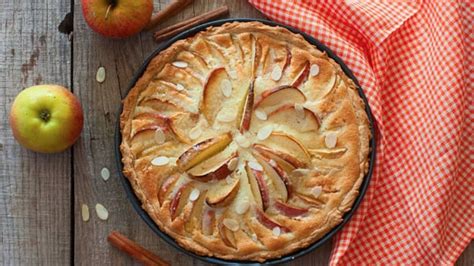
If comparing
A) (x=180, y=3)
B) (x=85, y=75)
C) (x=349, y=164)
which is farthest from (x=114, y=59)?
(x=349, y=164)

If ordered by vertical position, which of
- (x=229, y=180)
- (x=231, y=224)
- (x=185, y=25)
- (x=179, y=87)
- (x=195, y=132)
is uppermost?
(x=185, y=25)

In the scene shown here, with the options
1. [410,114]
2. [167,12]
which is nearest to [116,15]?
[167,12]

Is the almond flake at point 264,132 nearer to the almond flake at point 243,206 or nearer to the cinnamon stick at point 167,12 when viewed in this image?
the almond flake at point 243,206

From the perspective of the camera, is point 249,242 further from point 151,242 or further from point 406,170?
point 406,170

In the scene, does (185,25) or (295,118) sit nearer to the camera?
(295,118)

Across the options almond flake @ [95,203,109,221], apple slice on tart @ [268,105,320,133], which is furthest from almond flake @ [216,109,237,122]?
almond flake @ [95,203,109,221]

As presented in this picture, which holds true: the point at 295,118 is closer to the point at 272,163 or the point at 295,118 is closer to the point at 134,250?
the point at 272,163

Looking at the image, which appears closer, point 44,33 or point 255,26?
point 255,26
